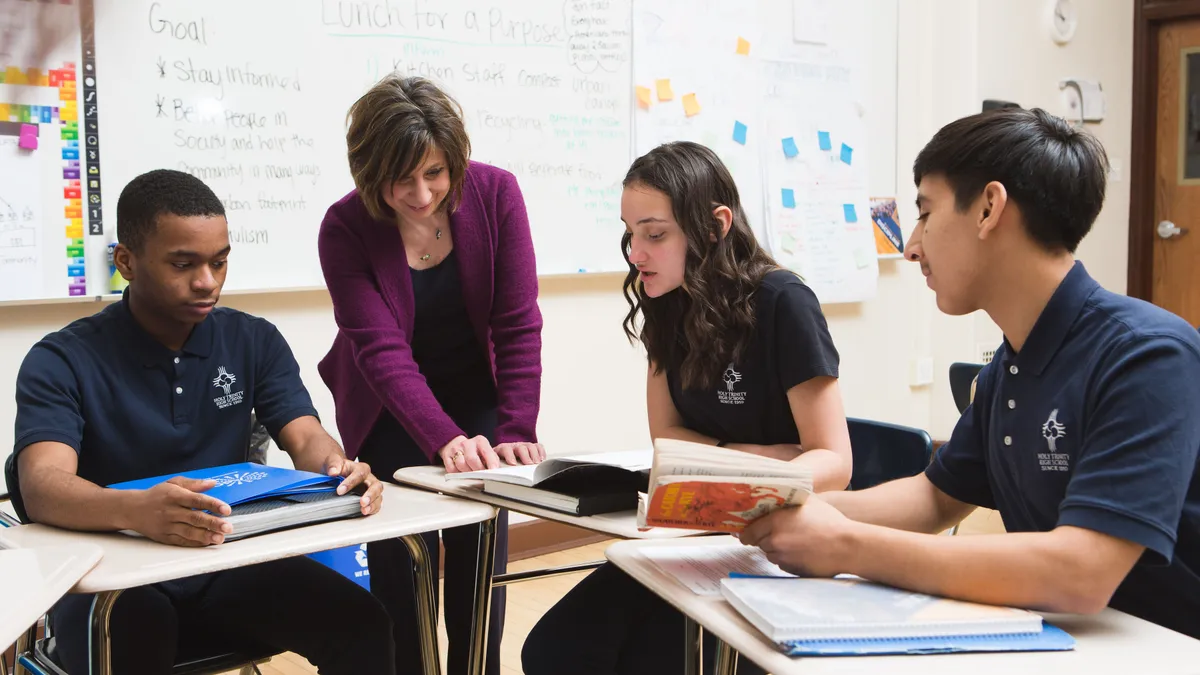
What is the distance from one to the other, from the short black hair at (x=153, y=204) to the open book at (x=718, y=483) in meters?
1.00

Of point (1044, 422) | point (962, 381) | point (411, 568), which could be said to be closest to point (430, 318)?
point (411, 568)

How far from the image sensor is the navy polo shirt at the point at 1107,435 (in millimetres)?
1000

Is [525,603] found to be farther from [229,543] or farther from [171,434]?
A: [229,543]

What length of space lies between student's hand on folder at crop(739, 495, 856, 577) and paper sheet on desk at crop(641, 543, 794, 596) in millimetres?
33

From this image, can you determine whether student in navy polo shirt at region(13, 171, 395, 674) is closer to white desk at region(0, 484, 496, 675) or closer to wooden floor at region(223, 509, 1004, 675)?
white desk at region(0, 484, 496, 675)

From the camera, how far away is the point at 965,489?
1322 mm

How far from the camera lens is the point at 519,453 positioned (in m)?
1.83

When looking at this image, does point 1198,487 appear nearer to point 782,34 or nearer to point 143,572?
point 143,572

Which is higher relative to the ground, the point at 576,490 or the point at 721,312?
the point at 721,312

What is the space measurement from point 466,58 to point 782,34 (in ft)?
4.68

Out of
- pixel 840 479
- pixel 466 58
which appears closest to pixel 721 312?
pixel 840 479

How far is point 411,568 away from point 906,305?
317cm

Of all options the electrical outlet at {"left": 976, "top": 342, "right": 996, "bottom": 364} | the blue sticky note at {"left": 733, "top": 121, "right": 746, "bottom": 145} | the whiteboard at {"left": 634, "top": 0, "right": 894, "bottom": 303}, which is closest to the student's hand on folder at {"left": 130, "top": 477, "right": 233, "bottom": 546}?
the whiteboard at {"left": 634, "top": 0, "right": 894, "bottom": 303}

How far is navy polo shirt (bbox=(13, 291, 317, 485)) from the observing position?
5.30ft
